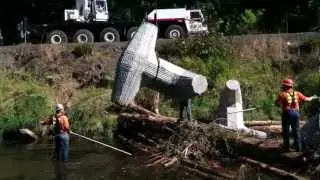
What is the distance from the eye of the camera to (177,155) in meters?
19.1

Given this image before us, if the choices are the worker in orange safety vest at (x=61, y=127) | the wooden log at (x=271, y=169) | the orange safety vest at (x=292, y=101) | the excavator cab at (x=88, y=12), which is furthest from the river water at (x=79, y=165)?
the excavator cab at (x=88, y=12)

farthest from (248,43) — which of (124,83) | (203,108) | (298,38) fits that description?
(124,83)

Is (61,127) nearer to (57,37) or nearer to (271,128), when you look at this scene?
(271,128)

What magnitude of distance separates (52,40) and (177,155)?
71.7ft

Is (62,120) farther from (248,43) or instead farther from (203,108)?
(248,43)

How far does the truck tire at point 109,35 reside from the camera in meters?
39.6

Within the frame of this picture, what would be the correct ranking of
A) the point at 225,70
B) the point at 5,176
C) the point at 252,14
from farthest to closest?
1. the point at 252,14
2. the point at 225,70
3. the point at 5,176

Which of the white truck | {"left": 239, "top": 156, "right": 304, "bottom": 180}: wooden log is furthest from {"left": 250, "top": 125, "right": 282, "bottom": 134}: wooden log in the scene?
the white truck

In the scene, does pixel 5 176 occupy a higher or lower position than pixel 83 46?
lower

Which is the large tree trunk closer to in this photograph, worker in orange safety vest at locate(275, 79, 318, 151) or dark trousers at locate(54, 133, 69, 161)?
worker in orange safety vest at locate(275, 79, 318, 151)

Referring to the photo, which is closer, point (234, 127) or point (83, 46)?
point (234, 127)

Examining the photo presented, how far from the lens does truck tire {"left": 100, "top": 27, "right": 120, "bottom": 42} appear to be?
3959cm

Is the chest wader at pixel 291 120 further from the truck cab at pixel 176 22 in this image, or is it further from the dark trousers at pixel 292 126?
the truck cab at pixel 176 22

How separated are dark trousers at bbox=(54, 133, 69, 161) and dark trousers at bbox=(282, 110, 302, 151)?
571 centimetres
